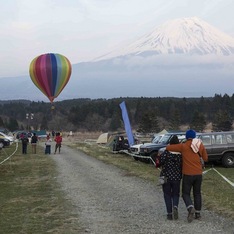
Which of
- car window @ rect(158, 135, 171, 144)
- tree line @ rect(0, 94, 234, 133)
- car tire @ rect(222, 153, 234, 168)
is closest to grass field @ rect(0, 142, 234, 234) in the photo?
car tire @ rect(222, 153, 234, 168)

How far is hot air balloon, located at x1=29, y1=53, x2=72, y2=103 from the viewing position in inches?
1588

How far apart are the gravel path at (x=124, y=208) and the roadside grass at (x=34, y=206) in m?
0.32

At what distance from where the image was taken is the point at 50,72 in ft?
132

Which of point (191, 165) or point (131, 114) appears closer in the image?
point (191, 165)

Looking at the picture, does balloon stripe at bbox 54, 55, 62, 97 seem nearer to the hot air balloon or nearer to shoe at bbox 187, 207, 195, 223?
the hot air balloon

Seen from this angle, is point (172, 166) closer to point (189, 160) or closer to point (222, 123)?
point (189, 160)

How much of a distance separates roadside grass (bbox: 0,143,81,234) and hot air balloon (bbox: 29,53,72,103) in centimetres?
2302

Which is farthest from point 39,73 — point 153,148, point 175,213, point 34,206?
point 175,213

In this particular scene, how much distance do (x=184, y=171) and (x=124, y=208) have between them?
227cm

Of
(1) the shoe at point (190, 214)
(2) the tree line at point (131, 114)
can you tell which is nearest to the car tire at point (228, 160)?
(1) the shoe at point (190, 214)

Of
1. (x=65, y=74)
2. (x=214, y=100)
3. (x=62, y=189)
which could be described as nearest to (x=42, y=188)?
(x=62, y=189)

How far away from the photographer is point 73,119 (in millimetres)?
144875

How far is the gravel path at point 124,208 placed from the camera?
26.8 ft

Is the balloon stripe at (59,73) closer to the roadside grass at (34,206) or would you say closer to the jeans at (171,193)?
the roadside grass at (34,206)
